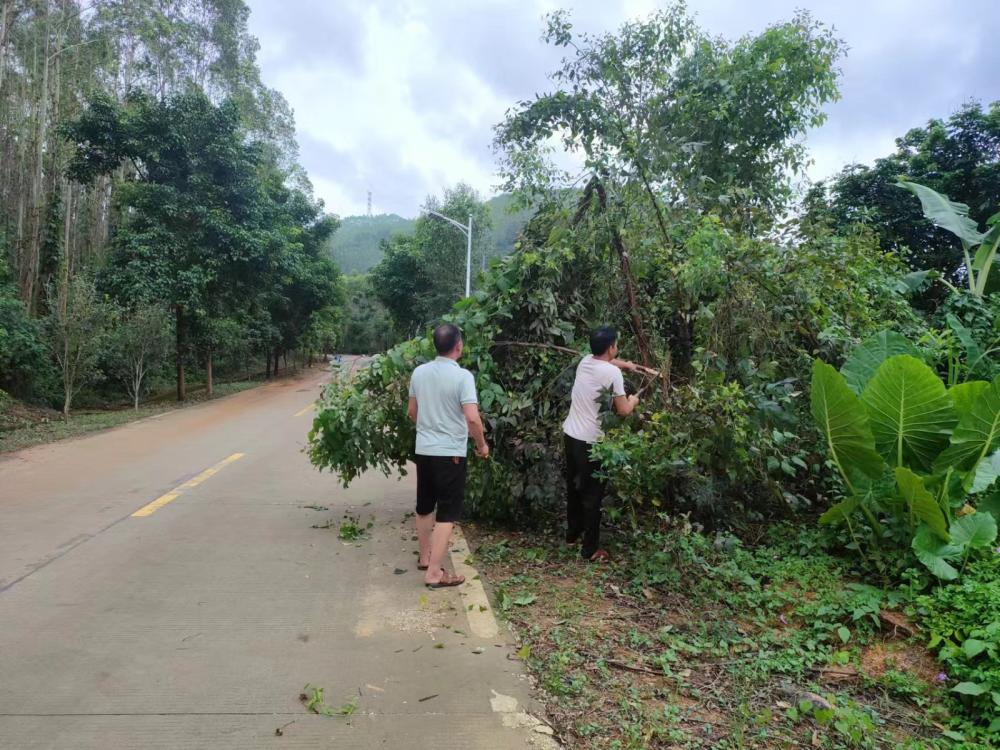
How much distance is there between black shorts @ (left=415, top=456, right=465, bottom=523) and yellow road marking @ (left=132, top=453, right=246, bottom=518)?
11.0 feet

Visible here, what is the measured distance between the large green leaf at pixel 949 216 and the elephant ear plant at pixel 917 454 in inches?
142

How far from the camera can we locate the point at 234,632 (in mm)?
3689

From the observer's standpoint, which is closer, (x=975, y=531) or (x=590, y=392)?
(x=975, y=531)

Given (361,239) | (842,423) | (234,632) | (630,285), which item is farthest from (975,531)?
(361,239)

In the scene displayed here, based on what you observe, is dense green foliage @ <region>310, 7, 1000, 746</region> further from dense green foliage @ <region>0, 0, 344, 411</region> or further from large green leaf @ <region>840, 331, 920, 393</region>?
dense green foliage @ <region>0, 0, 344, 411</region>

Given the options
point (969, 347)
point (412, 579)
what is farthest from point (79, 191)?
point (969, 347)

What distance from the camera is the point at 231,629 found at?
3.73 meters

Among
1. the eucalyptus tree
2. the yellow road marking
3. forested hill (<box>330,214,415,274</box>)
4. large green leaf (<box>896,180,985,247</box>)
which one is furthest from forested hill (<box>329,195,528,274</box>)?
large green leaf (<box>896,180,985,247</box>)

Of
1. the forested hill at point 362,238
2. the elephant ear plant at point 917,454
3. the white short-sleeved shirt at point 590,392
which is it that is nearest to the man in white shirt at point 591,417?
the white short-sleeved shirt at point 590,392

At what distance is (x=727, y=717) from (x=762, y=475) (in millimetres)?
2027

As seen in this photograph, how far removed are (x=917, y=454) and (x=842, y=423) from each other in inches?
24.3

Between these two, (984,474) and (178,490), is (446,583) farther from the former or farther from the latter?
(178,490)

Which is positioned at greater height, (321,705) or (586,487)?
(586,487)

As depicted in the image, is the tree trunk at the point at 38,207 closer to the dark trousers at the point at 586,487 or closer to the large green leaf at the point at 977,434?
the dark trousers at the point at 586,487
